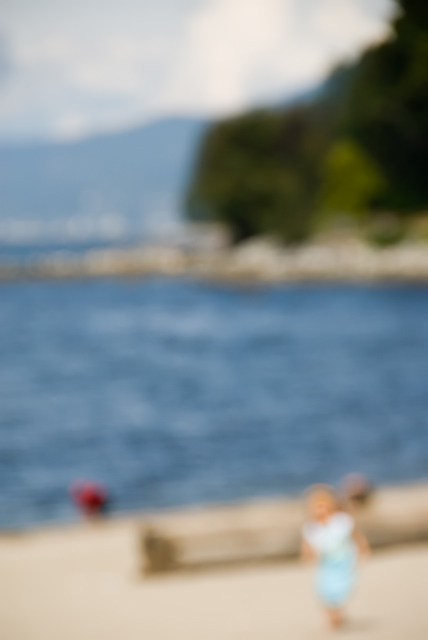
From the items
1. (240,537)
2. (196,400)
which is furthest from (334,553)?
(196,400)

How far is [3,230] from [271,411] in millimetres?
8070

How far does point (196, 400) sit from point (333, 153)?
17.2 metres

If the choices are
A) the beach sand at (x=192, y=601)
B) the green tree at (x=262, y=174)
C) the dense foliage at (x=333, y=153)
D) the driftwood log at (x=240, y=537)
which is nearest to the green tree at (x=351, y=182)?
the dense foliage at (x=333, y=153)

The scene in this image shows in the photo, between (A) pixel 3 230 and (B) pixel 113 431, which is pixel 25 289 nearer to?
(B) pixel 113 431

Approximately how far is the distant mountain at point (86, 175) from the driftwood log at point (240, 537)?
2.18 metres

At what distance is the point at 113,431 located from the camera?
480 inches

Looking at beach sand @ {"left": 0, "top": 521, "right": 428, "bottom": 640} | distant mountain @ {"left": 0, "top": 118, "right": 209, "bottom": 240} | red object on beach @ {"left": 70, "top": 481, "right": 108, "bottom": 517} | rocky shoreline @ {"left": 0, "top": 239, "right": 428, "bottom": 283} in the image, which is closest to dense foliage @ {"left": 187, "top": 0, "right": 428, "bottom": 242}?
rocky shoreline @ {"left": 0, "top": 239, "right": 428, "bottom": 283}

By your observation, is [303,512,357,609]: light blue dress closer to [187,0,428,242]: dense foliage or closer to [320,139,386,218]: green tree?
[187,0,428,242]: dense foliage

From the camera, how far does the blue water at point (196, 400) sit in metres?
10.3

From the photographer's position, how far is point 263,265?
119 ft

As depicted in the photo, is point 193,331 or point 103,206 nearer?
point 103,206

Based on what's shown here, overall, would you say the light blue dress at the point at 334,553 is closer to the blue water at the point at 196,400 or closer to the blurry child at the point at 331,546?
the blurry child at the point at 331,546

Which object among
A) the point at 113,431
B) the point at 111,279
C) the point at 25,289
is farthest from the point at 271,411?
the point at 111,279

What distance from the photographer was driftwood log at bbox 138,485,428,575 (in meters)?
5.09
